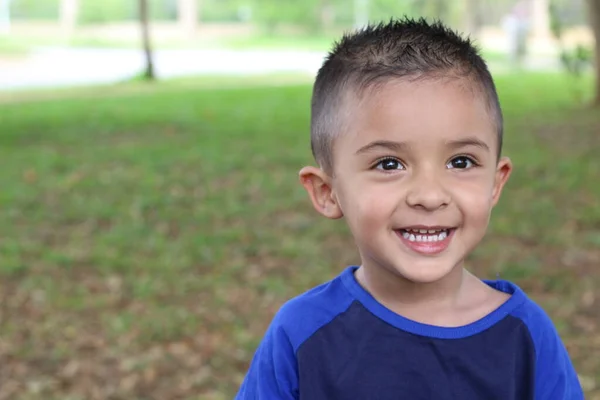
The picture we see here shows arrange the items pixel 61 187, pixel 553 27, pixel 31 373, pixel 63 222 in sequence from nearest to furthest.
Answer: pixel 31 373
pixel 63 222
pixel 61 187
pixel 553 27

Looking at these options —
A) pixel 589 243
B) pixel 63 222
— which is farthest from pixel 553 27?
pixel 63 222

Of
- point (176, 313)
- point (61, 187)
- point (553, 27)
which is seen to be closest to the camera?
point (176, 313)

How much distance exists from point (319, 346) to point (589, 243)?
4045mm

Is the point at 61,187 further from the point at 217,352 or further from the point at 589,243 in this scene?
the point at 589,243

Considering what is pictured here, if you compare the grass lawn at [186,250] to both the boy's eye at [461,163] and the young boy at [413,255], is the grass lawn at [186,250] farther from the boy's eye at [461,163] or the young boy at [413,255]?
the boy's eye at [461,163]

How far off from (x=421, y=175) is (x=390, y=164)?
61mm

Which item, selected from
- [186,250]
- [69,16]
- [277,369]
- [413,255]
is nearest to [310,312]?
[277,369]

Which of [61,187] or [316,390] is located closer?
[316,390]

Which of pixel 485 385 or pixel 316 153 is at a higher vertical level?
pixel 316 153

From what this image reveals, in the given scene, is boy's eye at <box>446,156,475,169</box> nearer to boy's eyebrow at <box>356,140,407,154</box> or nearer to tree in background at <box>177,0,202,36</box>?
boy's eyebrow at <box>356,140,407,154</box>

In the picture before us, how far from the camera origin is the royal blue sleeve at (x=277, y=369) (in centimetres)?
163

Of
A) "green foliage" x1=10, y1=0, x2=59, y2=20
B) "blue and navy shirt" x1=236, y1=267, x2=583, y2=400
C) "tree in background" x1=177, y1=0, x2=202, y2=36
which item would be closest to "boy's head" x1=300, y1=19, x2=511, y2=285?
"blue and navy shirt" x1=236, y1=267, x2=583, y2=400

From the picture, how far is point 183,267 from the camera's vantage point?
200 inches

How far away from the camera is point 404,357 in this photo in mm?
1595
